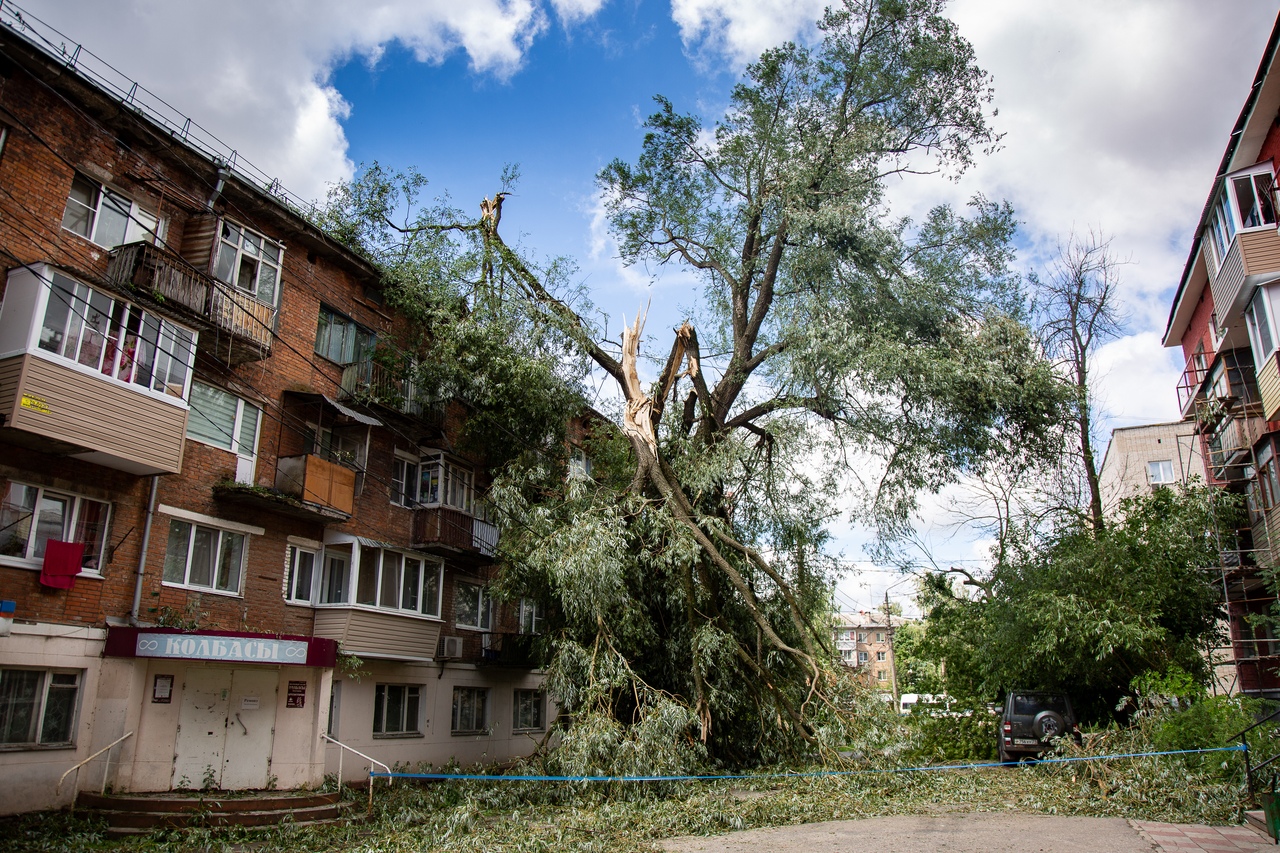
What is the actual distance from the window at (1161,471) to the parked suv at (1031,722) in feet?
88.1

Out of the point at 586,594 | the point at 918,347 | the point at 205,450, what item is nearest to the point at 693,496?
the point at 586,594

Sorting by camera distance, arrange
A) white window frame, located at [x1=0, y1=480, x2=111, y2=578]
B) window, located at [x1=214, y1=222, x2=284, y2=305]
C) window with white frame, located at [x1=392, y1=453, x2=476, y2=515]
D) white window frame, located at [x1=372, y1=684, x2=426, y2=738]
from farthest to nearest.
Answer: window with white frame, located at [x1=392, y1=453, x2=476, y2=515] → white window frame, located at [x1=372, y1=684, x2=426, y2=738] → window, located at [x1=214, y1=222, x2=284, y2=305] → white window frame, located at [x1=0, y1=480, x2=111, y2=578]

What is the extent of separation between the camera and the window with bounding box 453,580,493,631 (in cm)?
2284

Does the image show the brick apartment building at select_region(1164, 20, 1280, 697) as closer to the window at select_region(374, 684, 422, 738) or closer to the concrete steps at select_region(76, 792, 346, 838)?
the concrete steps at select_region(76, 792, 346, 838)

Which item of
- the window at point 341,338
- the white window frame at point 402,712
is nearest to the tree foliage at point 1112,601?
the white window frame at point 402,712

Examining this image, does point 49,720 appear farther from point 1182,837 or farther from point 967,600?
point 967,600

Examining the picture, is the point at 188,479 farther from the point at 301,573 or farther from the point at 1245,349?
the point at 1245,349

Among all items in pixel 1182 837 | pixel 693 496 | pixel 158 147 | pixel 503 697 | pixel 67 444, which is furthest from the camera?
pixel 503 697

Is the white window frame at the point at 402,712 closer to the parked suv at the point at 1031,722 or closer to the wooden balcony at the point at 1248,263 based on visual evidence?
the parked suv at the point at 1031,722

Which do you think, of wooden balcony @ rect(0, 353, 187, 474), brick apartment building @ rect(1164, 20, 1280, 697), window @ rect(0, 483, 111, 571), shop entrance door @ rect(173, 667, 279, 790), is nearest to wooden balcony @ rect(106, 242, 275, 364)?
wooden balcony @ rect(0, 353, 187, 474)

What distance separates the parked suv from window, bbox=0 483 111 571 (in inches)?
798

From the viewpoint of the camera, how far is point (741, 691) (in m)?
17.6

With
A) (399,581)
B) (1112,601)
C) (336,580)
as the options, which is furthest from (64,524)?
(1112,601)

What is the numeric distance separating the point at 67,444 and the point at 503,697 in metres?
14.9
